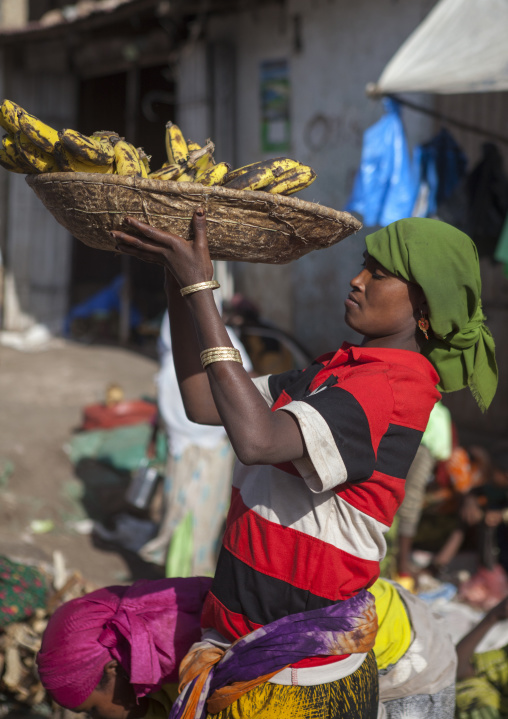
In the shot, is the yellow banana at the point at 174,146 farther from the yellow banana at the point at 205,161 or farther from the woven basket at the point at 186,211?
the woven basket at the point at 186,211

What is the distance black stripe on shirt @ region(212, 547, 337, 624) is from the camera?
1.59 meters

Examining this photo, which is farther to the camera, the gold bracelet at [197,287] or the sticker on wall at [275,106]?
the sticker on wall at [275,106]

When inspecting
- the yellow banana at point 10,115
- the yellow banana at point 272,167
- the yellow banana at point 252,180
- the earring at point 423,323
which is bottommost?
the earring at point 423,323

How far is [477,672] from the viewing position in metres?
2.78

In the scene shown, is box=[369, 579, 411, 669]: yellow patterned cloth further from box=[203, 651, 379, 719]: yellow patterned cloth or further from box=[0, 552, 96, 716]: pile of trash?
box=[0, 552, 96, 716]: pile of trash

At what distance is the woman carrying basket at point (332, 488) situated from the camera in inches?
58.7

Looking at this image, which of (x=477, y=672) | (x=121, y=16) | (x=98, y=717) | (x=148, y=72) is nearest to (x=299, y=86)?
(x=121, y=16)

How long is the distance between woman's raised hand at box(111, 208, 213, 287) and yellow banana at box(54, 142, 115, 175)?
0.58ft

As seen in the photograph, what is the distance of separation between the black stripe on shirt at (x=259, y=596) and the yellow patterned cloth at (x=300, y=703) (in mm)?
162

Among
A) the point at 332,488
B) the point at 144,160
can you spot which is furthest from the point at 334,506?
the point at 144,160

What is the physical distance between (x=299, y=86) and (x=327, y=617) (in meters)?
6.97

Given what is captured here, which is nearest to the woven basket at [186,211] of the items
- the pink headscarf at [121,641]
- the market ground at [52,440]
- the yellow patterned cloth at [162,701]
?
the pink headscarf at [121,641]

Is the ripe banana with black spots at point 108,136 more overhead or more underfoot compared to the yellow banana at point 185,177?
more overhead

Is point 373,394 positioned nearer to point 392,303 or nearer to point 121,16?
point 392,303
